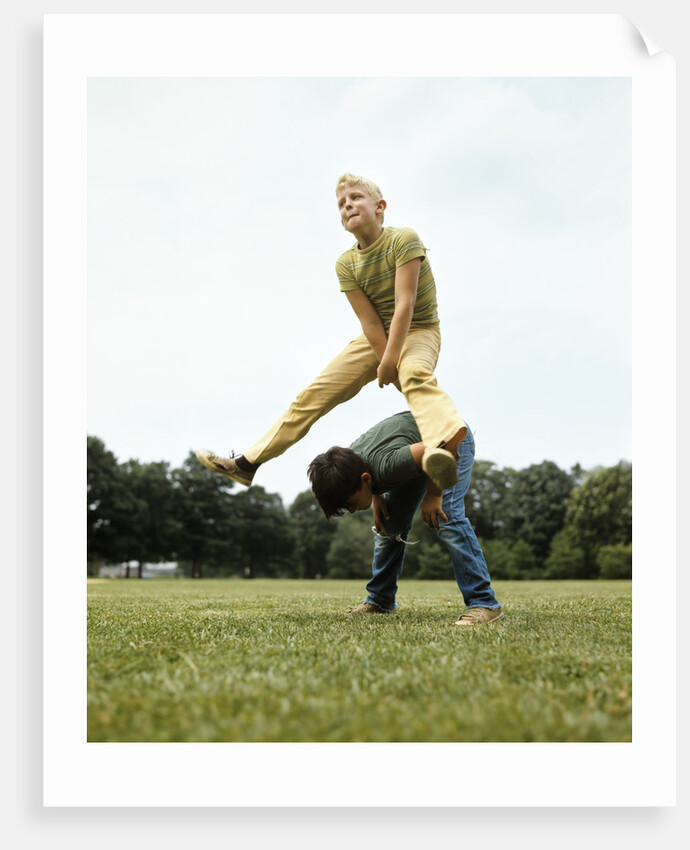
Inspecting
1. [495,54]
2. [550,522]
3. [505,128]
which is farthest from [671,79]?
[550,522]

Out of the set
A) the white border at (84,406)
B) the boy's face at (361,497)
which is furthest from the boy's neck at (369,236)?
the boy's face at (361,497)

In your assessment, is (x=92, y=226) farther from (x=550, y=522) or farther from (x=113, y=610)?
(x=550, y=522)

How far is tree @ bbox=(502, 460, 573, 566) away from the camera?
25.2 meters

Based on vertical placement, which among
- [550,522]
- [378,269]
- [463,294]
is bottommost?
[550,522]

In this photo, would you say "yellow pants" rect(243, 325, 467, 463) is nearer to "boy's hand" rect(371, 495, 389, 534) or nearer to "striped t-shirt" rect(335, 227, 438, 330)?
"striped t-shirt" rect(335, 227, 438, 330)

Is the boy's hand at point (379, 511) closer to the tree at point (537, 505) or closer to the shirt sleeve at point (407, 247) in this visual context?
the shirt sleeve at point (407, 247)

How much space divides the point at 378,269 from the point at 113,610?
9.27 feet

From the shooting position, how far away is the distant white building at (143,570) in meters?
20.6

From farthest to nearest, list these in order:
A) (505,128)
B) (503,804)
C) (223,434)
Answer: (223,434) < (505,128) < (503,804)

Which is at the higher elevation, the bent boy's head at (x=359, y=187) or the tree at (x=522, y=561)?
the bent boy's head at (x=359, y=187)

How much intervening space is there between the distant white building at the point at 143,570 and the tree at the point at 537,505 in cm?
1162

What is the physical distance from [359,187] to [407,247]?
418 millimetres

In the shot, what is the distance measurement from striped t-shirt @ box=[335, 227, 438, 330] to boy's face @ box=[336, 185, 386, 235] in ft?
0.37

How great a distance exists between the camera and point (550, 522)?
25.5 meters
